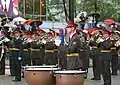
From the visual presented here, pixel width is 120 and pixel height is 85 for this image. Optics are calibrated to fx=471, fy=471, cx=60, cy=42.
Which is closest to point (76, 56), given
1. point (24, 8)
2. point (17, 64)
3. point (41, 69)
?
point (41, 69)

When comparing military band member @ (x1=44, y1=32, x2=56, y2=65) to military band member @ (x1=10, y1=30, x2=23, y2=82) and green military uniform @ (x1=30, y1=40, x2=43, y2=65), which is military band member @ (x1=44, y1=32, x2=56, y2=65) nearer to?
green military uniform @ (x1=30, y1=40, x2=43, y2=65)

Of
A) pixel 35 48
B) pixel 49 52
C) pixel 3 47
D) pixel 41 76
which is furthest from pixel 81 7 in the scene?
pixel 41 76

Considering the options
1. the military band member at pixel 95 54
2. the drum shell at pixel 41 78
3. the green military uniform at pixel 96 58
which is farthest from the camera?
the green military uniform at pixel 96 58

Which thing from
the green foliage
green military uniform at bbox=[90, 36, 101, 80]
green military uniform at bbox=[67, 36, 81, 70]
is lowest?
green military uniform at bbox=[90, 36, 101, 80]

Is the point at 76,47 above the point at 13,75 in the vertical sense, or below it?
above

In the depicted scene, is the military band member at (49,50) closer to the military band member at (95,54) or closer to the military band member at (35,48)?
the military band member at (35,48)

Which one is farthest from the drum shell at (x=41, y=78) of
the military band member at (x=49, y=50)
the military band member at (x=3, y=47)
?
the military band member at (x=49, y=50)

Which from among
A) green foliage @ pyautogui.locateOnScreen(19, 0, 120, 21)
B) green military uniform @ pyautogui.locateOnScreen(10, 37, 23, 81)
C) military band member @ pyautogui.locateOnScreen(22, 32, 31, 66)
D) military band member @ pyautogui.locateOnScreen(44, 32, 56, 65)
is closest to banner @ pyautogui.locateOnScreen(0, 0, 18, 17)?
military band member @ pyautogui.locateOnScreen(44, 32, 56, 65)

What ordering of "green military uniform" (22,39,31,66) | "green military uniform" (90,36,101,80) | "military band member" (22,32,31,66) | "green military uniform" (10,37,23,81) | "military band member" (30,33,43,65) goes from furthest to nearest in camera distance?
"green military uniform" (22,39,31,66) < "military band member" (30,33,43,65) < "military band member" (22,32,31,66) < "green military uniform" (90,36,101,80) < "green military uniform" (10,37,23,81)

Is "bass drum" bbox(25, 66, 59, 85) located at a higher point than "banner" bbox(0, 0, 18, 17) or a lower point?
lower

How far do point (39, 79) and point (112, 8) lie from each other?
25836mm

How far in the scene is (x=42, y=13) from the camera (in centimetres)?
3506

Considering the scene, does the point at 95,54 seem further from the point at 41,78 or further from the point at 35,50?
the point at 41,78

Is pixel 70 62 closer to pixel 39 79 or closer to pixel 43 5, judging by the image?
pixel 39 79
